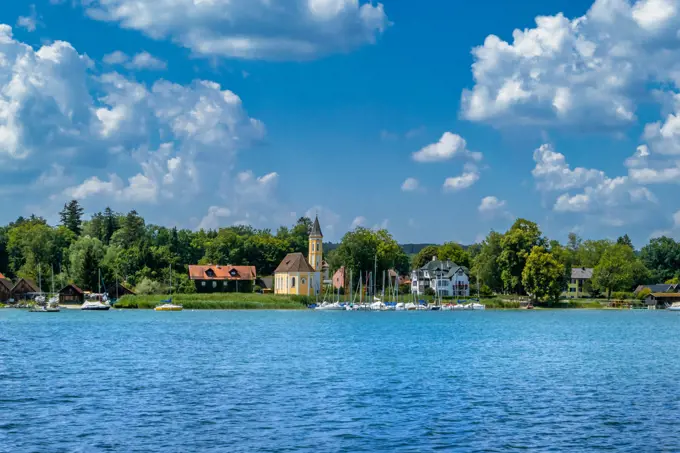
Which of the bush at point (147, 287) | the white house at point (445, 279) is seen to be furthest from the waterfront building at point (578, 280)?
the bush at point (147, 287)

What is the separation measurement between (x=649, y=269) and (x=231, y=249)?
93.5m

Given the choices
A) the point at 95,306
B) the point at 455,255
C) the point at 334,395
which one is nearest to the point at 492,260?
the point at 455,255

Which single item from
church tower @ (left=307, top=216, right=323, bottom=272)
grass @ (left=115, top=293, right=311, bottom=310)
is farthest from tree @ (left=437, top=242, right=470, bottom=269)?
grass @ (left=115, top=293, right=311, bottom=310)

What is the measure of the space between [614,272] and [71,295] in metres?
102

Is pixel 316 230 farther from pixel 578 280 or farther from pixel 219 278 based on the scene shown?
pixel 578 280

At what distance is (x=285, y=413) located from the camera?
1169 inches

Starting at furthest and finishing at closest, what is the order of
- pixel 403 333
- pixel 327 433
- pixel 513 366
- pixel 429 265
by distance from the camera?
pixel 429 265 → pixel 403 333 → pixel 513 366 → pixel 327 433

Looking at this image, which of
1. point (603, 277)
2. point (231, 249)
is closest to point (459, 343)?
point (603, 277)

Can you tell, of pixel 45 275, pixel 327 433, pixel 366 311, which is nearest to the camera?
pixel 327 433

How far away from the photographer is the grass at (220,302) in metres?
128

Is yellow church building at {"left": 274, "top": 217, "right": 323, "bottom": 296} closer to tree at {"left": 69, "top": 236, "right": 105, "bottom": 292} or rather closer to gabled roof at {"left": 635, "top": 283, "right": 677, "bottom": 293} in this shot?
tree at {"left": 69, "top": 236, "right": 105, "bottom": 292}

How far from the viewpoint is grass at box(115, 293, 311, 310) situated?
12850 centimetres

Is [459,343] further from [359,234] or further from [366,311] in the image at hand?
[359,234]

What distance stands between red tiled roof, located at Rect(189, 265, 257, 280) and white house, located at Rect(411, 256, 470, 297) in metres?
35.0
